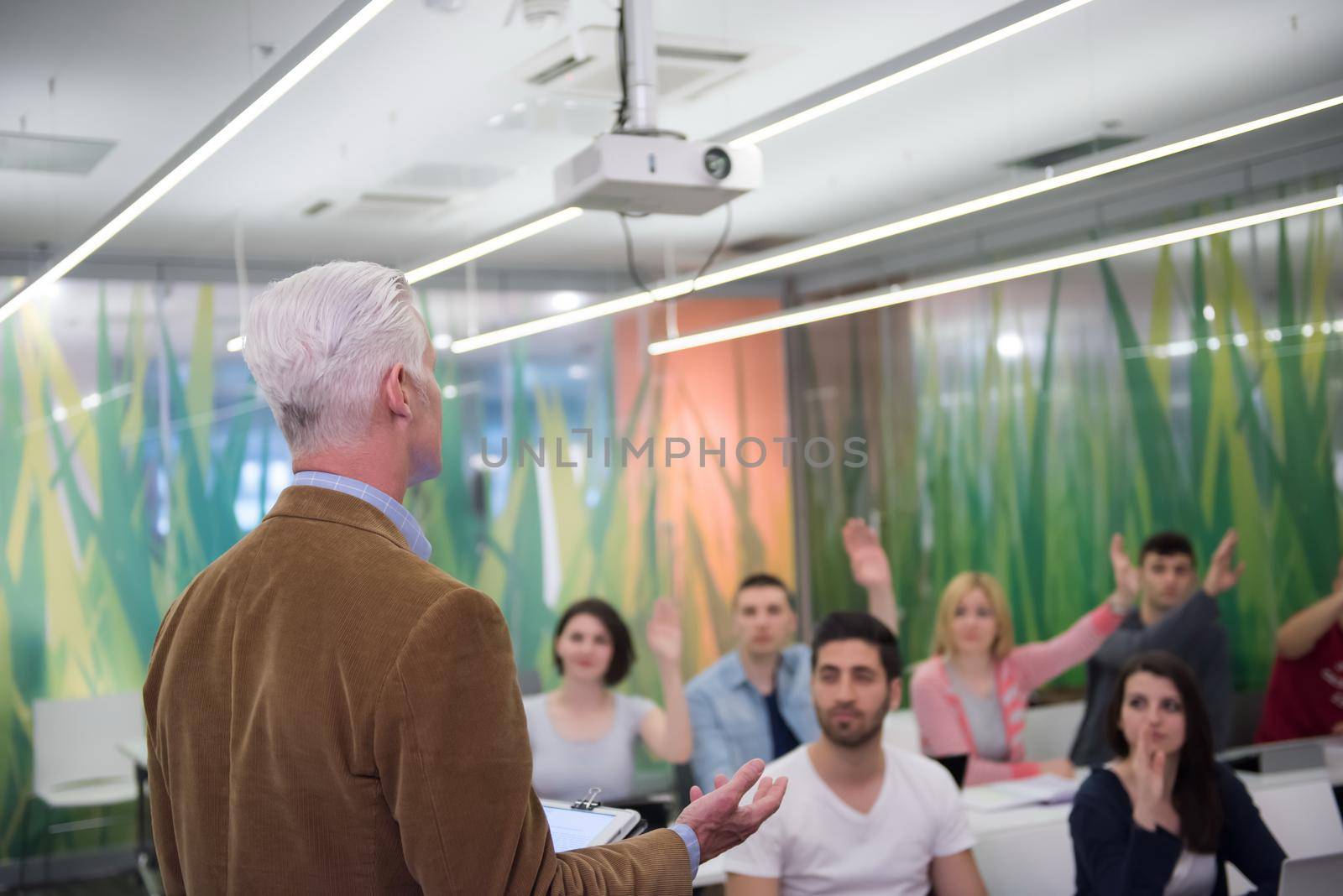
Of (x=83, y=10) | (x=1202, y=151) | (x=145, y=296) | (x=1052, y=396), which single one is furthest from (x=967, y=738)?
(x=145, y=296)

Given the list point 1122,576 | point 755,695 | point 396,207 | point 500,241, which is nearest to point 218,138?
point 500,241

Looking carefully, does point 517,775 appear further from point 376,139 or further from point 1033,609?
point 1033,609

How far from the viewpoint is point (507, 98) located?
15.5ft

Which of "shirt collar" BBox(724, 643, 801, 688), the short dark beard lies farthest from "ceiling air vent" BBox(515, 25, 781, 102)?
the short dark beard

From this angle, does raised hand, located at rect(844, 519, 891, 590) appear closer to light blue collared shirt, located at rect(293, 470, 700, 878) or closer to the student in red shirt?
the student in red shirt

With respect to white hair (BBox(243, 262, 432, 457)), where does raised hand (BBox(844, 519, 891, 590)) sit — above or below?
below

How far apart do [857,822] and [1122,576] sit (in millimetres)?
3315

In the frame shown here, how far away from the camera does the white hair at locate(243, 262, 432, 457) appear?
1.37 metres

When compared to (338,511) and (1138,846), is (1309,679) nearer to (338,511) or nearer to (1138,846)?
(1138,846)

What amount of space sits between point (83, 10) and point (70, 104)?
2.85ft

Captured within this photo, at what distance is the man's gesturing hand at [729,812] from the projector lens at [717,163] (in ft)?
5.44

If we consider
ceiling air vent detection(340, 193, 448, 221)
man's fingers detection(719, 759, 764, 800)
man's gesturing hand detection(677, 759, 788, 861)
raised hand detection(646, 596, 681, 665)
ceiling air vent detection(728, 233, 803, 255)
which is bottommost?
raised hand detection(646, 596, 681, 665)

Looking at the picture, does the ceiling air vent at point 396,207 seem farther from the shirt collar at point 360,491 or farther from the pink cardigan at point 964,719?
the shirt collar at point 360,491

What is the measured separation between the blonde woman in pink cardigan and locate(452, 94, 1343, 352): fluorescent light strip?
1.69 metres
